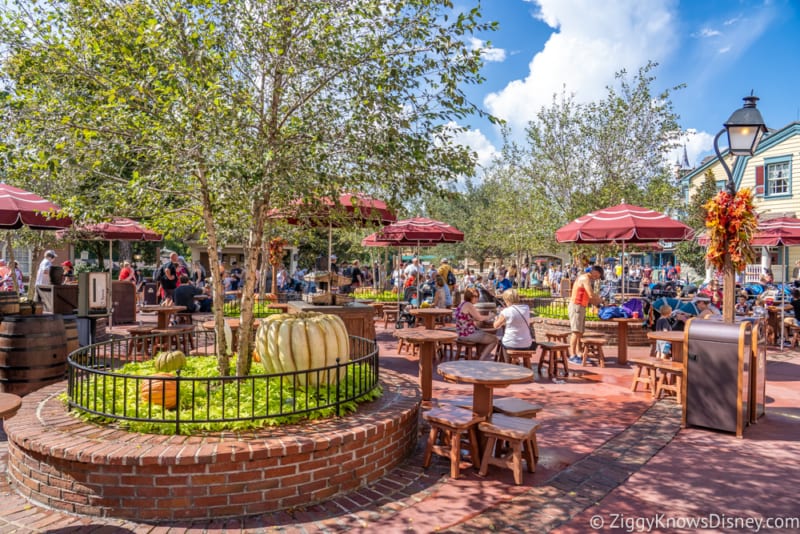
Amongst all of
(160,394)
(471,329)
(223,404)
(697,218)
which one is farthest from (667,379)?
(697,218)

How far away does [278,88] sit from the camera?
4.65 metres

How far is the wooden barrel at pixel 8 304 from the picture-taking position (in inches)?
301

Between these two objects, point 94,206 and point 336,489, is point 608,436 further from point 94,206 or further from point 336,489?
point 94,206

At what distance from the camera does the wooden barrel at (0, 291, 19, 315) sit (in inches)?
301

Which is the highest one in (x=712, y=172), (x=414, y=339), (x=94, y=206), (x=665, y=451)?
(x=712, y=172)

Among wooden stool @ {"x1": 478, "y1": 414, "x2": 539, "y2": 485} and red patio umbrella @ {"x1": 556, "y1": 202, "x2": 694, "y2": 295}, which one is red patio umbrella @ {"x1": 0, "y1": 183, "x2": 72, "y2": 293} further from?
red patio umbrella @ {"x1": 556, "y1": 202, "x2": 694, "y2": 295}

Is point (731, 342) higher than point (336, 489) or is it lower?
higher

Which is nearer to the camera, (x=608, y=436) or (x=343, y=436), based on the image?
(x=343, y=436)

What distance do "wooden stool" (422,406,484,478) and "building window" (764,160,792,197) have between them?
79.0ft

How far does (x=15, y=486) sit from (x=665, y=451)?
5478 mm

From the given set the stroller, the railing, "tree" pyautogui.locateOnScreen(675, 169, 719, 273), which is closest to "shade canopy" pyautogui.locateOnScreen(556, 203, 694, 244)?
the stroller

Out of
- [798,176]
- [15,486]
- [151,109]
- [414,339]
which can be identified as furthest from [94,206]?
[798,176]

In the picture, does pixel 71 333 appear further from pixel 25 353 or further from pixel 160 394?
pixel 160 394

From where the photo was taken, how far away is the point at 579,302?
29.3 feet
